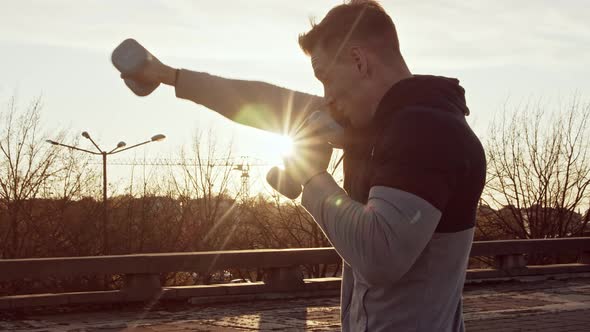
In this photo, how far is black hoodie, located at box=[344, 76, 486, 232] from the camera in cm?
203

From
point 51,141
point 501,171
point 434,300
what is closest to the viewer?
point 434,300

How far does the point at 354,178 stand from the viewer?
2.29m

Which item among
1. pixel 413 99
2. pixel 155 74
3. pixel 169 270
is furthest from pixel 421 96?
pixel 169 270

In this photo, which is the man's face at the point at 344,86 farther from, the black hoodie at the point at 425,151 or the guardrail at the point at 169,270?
the guardrail at the point at 169,270

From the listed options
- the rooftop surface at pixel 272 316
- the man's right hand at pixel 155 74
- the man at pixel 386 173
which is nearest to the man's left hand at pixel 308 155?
the man at pixel 386 173

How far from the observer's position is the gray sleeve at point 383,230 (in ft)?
6.56

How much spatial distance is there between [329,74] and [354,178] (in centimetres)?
25

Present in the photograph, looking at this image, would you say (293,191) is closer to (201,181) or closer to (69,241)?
(69,241)

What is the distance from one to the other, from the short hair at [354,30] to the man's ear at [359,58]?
23mm

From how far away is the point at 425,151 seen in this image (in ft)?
6.66

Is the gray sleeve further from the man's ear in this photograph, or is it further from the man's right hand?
the man's right hand

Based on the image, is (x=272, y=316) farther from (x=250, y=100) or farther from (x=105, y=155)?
(x=105, y=155)

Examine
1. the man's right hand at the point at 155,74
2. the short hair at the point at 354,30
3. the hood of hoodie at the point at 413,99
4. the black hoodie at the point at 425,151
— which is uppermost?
the short hair at the point at 354,30

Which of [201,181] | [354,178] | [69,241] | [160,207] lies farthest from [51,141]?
[354,178]
